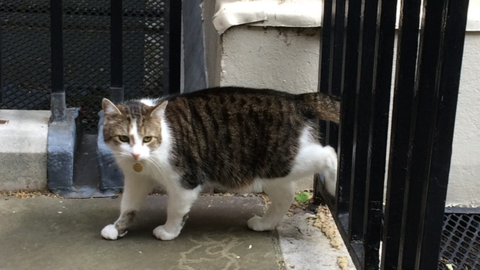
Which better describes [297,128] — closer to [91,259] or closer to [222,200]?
[222,200]

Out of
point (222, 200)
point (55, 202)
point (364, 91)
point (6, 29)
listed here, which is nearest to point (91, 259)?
point (55, 202)

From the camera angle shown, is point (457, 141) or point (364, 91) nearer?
point (364, 91)

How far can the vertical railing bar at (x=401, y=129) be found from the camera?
1479mm

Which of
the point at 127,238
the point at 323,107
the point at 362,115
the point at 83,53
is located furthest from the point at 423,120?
the point at 83,53

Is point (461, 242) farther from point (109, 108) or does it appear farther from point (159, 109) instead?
point (109, 108)

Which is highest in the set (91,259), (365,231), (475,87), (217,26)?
(217,26)

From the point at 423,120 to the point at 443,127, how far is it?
0.09 m

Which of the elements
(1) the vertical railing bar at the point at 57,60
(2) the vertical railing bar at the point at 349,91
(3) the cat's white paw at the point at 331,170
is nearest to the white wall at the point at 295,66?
(3) the cat's white paw at the point at 331,170

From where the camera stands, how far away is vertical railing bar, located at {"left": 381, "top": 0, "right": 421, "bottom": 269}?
1479 millimetres

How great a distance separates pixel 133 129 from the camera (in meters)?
2.21

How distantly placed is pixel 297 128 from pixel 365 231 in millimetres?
659

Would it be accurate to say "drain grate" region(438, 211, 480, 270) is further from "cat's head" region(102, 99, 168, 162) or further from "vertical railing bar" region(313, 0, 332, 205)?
"cat's head" region(102, 99, 168, 162)

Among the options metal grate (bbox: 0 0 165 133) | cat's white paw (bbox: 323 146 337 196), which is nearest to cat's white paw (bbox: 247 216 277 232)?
cat's white paw (bbox: 323 146 337 196)

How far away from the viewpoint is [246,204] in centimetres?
280
